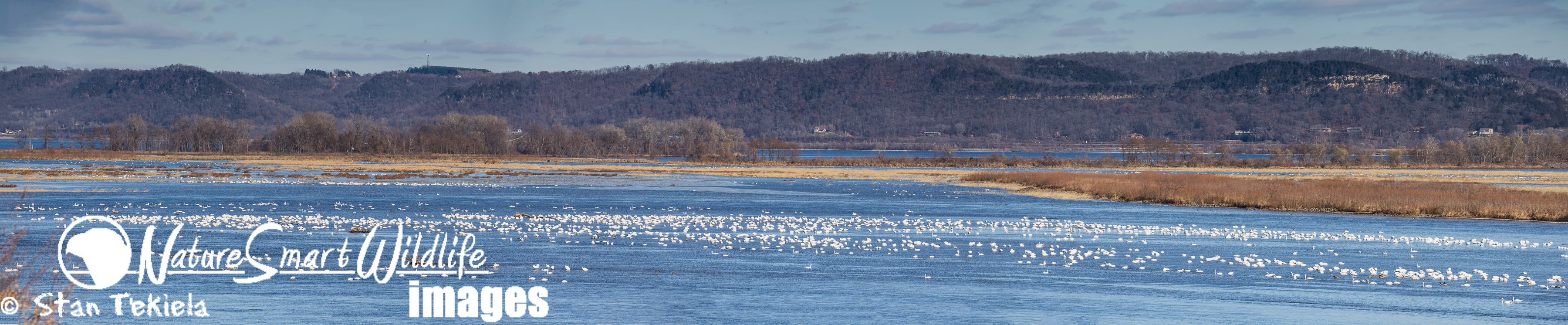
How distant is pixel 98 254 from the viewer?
18.5 metres

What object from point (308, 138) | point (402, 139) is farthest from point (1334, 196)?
point (308, 138)

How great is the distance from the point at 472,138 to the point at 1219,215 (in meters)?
121

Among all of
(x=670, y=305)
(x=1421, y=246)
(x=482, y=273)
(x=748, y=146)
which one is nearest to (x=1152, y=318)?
(x=670, y=305)

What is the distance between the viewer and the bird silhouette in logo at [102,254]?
1627cm

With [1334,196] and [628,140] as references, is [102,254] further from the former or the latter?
[628,140]

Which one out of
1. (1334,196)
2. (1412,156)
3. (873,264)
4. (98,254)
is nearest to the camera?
(98,254)

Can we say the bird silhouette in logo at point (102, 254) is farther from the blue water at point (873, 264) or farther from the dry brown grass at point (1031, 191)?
the dry brown grass at point (1031, 191)

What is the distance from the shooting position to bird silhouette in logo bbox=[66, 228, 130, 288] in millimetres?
16266

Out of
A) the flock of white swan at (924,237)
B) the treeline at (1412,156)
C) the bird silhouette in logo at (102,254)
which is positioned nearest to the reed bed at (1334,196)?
the flock of white swan at (924,237)

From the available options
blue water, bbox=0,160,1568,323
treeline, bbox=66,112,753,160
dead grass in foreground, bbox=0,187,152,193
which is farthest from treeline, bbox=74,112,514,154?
blue water, bbox=0,160,1568,323

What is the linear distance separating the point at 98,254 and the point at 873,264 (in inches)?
552

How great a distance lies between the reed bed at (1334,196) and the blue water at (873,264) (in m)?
2.19

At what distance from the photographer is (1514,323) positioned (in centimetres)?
1403

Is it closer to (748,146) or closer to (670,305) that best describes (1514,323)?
(670,305)
